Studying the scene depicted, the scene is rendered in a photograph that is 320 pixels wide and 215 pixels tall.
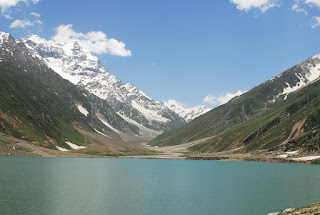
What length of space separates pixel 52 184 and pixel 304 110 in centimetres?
16754

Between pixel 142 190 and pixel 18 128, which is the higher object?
pixel 18 128

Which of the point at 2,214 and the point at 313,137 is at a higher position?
the point at 313,137

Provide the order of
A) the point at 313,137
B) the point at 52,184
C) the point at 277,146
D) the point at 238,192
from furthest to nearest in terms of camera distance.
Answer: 1. the point at 277,146
2. the point at 313,137
3. the point at 52,184
4. the point at 238,192

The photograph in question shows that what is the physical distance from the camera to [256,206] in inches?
2072

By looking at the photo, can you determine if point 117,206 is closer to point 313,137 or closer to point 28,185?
point 28,185

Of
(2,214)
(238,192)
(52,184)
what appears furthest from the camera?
(52,184)

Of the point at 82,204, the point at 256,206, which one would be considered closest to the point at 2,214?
the point at 82,204

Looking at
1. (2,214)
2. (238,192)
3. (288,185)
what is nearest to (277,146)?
(288,185)

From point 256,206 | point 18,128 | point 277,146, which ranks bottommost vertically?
point 256,206

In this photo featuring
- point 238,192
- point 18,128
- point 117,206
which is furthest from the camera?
point 18,128

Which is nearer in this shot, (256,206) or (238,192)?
(256,206)

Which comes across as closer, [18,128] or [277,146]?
[277,146]

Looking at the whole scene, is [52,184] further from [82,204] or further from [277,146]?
[277,146]

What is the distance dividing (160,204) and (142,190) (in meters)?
15.2
